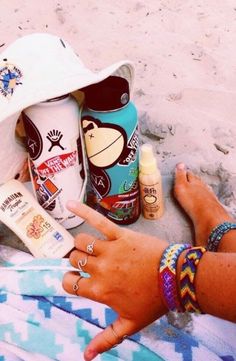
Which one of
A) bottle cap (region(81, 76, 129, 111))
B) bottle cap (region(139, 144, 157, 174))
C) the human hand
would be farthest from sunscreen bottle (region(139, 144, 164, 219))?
the human hand

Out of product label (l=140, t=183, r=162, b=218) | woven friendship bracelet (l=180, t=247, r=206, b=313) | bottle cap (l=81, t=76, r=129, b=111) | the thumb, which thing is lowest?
product label (l=140, t=183, r=162, b=218)

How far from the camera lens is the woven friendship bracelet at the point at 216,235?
49.0 inches

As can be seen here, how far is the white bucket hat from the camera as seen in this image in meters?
1.14

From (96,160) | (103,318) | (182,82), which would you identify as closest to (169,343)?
(103,318)

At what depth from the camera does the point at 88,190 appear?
1461mm

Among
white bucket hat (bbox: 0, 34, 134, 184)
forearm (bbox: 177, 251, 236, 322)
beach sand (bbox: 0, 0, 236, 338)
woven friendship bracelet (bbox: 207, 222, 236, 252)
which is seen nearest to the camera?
forearm (bbox: 177, 251, 236, 322)

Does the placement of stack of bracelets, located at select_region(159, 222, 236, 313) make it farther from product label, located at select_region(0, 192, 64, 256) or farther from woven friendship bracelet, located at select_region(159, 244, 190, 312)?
product label, located at select_region(0, 192, 64, 256)

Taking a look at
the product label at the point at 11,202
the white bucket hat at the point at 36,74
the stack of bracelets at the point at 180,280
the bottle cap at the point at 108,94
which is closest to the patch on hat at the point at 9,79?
the white bucket hat at the point at 36,74

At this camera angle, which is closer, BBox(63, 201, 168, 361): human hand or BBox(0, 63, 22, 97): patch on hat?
BBox(63, 201, 168, 361): human hand

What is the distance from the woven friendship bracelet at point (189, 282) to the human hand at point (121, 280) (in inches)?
1.6

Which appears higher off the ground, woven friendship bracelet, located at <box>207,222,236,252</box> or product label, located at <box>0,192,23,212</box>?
product label, located at <box>0,192,23,212</box>

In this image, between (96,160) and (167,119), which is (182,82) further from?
(96,160)

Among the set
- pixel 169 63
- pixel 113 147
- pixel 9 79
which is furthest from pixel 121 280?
pixel 169 63

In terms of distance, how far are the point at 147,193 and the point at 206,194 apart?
0.23m
